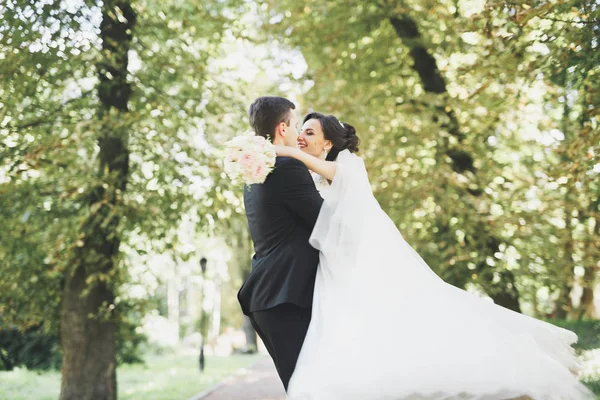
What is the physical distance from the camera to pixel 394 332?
402 cm

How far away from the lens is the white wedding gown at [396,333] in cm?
382

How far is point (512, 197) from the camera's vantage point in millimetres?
11555

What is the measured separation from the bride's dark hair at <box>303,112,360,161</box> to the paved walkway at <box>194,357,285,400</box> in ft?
30.1

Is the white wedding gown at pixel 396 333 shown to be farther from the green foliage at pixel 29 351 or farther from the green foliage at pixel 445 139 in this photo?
the green foliage at pixel 29 351

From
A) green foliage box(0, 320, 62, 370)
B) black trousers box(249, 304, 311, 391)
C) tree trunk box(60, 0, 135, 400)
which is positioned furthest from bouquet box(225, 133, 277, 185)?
green foliage box(0, 320, 62, 370)

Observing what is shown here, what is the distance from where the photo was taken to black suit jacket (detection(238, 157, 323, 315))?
4.19m

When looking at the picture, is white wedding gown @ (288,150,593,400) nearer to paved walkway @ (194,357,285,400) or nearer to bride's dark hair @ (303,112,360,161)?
bride's dark hair @ (303,112,360,161)

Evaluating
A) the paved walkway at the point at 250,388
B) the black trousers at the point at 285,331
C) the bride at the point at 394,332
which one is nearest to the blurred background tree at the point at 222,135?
the bride at the point at 394,332

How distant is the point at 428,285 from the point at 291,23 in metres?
10.00

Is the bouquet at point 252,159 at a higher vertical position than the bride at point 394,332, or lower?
higher

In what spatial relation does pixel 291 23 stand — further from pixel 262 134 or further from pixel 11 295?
pixel 262 134

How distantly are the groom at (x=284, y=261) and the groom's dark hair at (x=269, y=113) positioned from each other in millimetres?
328

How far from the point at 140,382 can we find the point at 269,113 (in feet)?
47.3

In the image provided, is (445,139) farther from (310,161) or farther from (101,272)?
(310,161)
